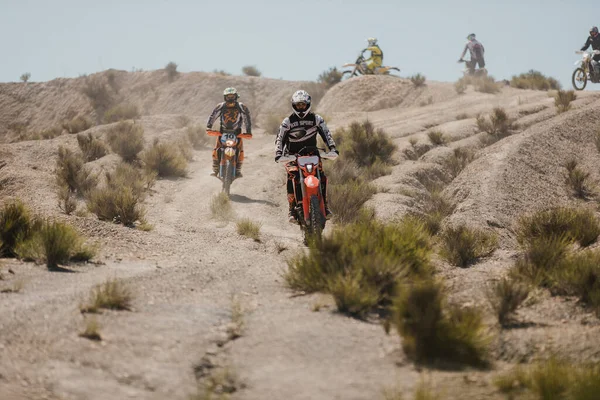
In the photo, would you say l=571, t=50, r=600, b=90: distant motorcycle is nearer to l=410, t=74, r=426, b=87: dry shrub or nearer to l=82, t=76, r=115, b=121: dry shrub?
l=410, t=74, r=426, b=87: dry shrub

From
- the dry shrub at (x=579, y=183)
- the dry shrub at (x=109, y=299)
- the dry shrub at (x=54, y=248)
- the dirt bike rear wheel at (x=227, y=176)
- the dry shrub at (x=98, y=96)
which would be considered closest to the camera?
the dry shrub at (x=109, y=299)

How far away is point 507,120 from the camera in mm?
22547

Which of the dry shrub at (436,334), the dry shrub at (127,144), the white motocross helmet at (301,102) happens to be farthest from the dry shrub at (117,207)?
the dry shrub at (127,144)

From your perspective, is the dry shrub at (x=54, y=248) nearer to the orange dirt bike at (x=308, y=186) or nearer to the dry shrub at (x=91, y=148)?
the orange dirt bike at (x=308, y=186)

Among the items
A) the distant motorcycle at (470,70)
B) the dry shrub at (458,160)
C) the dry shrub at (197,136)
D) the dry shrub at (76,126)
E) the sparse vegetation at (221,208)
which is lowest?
the sparse vegetation at (221,208)

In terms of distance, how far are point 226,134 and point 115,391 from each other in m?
11.5

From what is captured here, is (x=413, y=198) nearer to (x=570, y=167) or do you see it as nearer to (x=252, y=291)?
(x=570, y=167)

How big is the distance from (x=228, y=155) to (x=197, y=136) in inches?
472

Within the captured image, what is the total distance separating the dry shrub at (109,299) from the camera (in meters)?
6.04

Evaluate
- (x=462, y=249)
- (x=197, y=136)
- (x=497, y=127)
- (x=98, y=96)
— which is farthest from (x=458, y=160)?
(x=98, y=96)

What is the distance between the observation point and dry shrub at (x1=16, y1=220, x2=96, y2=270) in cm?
816

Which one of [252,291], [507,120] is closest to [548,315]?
[252,291]

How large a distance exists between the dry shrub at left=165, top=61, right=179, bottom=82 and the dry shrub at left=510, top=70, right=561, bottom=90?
2376cm

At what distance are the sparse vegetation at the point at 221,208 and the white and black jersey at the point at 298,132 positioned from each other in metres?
3.53
